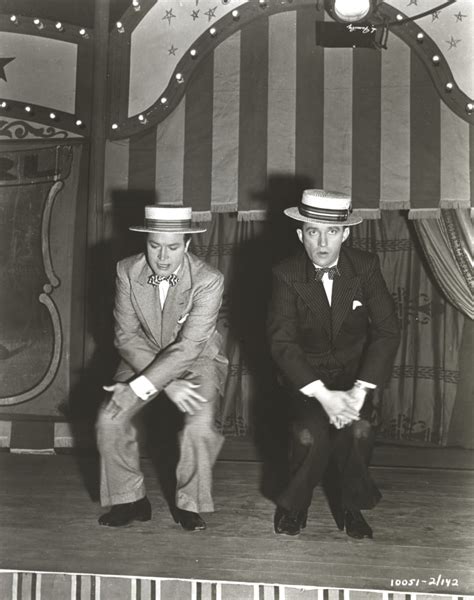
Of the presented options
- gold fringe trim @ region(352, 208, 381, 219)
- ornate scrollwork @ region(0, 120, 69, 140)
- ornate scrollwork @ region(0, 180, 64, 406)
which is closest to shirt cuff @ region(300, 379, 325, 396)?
gold fringe trim @ region(352, 208, 381, 219)

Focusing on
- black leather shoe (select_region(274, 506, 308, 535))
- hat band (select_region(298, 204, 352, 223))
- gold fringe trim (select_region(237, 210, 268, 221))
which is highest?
gold fringe trim (select_region(237, 210, 268, 221))

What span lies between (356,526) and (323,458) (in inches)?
11.8

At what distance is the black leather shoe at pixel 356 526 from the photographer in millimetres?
2533

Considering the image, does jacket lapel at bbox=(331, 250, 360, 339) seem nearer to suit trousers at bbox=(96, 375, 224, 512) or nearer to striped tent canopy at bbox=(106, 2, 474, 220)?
suit trousers at bbox=(96, 375, 224, 512)

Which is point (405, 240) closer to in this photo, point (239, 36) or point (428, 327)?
point (428, 327)

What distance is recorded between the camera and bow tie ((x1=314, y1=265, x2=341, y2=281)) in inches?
104

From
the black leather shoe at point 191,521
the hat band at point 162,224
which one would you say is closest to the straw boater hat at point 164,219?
the hat band at point 162,224

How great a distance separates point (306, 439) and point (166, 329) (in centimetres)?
74

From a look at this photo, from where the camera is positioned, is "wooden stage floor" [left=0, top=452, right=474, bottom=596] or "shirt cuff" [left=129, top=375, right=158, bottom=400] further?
"shirt cuff" [left=129, top=375, right=158, bottom=400]

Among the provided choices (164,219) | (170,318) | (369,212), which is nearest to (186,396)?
(170,318)

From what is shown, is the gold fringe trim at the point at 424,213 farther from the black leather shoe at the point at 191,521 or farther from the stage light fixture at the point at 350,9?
the black leather shoe at the point at 191,521

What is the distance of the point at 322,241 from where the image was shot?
2.58 meters

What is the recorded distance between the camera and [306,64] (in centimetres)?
415

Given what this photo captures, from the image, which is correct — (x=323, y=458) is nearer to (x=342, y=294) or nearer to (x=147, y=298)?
(x=342, y=294)
